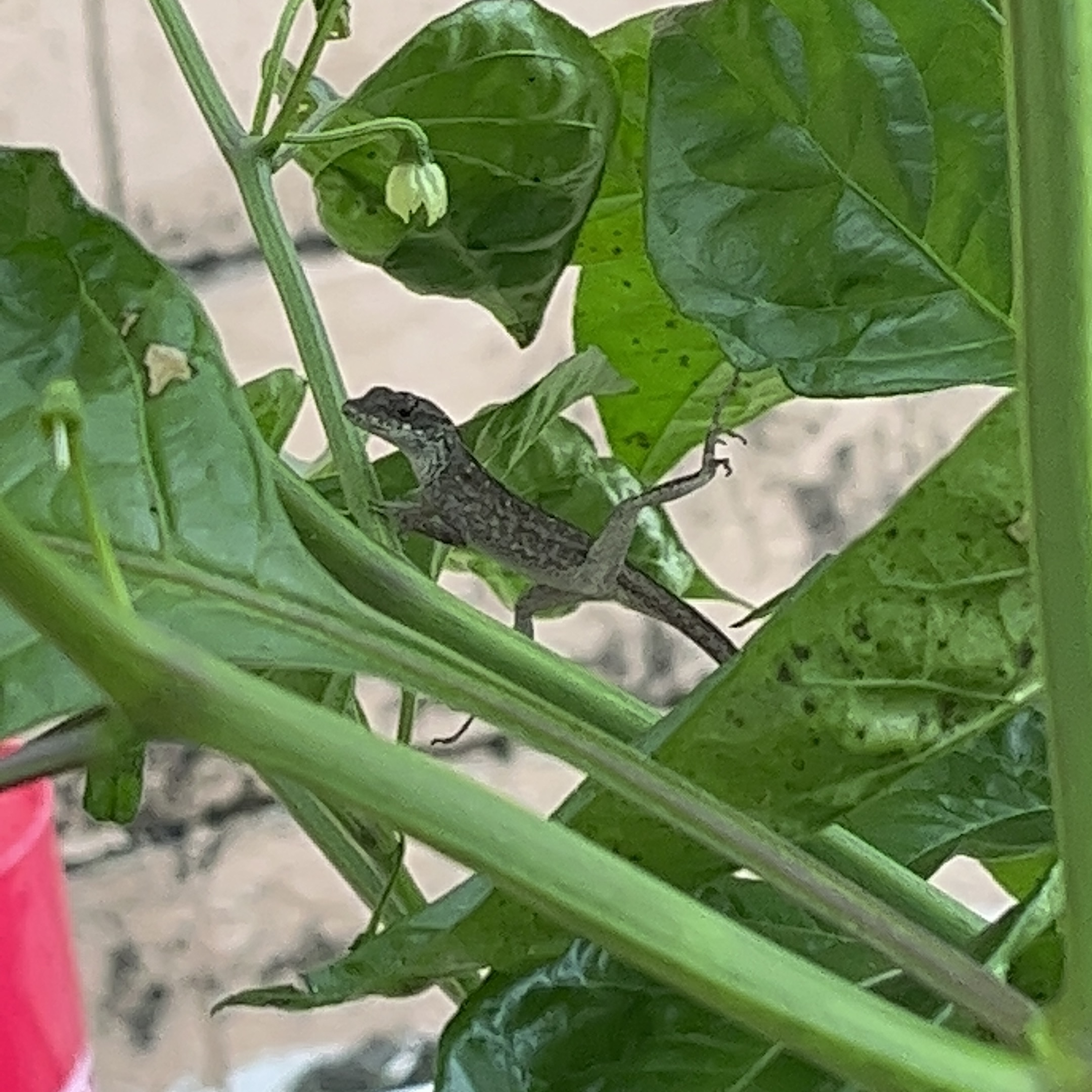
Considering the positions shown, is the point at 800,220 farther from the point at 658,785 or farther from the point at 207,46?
the point at 207,46

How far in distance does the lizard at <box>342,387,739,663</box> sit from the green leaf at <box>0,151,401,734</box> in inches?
9.3

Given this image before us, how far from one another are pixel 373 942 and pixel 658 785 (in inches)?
3.5

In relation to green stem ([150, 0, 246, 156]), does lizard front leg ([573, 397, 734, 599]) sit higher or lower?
lower

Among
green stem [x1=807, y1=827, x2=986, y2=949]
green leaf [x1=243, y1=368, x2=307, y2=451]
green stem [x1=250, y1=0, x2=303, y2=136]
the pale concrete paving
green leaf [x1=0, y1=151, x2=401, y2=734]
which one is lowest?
the pale concrete paving

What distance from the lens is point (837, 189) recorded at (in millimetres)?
295

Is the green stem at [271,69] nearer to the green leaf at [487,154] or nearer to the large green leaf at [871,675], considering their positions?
the green leaf at [487,154]

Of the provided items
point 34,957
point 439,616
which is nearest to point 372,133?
point 439,616

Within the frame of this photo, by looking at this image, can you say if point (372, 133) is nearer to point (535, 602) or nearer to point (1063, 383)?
point (1063, 383)

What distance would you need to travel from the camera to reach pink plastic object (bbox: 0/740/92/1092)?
45 cm

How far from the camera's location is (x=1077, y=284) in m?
0.18

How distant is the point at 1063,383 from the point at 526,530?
1.61 ft

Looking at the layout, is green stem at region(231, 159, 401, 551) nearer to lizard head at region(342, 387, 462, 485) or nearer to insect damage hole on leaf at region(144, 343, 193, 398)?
insect damage hole on leaf at region(144, 343, 193, 398)

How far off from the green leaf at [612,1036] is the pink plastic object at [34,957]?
174mm

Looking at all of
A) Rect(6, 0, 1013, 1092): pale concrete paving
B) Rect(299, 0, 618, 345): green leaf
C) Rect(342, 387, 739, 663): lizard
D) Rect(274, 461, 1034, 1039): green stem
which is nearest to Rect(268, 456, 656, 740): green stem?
Rect(274, 461, 1034, 1039): green stem
